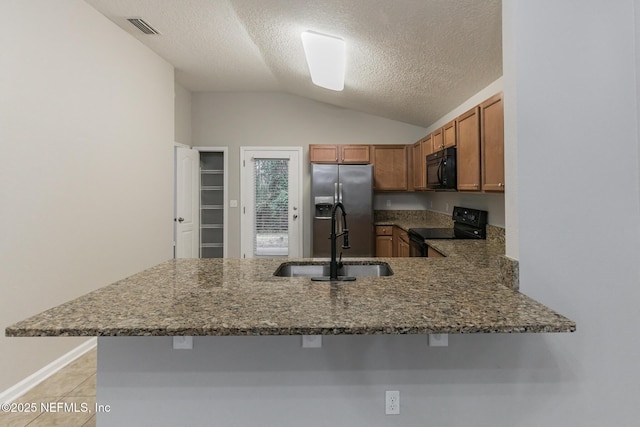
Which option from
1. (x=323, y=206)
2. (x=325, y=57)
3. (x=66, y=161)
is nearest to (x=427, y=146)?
(x=323, y=206)

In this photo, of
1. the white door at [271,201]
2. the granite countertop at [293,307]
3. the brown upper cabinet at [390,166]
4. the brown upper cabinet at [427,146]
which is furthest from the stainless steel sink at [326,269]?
the white door at [271,201]

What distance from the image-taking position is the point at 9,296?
7.51 feet

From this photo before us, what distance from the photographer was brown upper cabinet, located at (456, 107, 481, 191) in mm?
2752

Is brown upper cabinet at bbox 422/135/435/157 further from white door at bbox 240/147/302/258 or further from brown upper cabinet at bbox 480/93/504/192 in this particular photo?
white door at bbox 240/147/302/258

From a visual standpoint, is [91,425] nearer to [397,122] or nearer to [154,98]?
[154,98]

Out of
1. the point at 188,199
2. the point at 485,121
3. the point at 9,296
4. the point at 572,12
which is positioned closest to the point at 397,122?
the point at 485,121

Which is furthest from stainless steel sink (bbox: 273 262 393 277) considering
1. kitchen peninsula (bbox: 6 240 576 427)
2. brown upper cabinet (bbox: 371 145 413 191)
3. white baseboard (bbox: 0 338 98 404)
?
brown upper cabinet (bbox: 371 145 413 191)

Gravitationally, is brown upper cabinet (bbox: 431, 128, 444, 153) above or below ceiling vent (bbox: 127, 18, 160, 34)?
below

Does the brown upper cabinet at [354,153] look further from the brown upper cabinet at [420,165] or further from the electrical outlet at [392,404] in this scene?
the electrical outlet at [392,404]

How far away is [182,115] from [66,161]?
2734mm

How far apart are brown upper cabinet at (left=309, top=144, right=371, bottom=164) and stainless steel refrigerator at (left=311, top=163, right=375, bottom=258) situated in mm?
364

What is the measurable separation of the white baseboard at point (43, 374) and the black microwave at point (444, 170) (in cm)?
362

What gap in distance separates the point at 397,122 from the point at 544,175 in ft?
14.2

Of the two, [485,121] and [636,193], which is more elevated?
[485,121]
